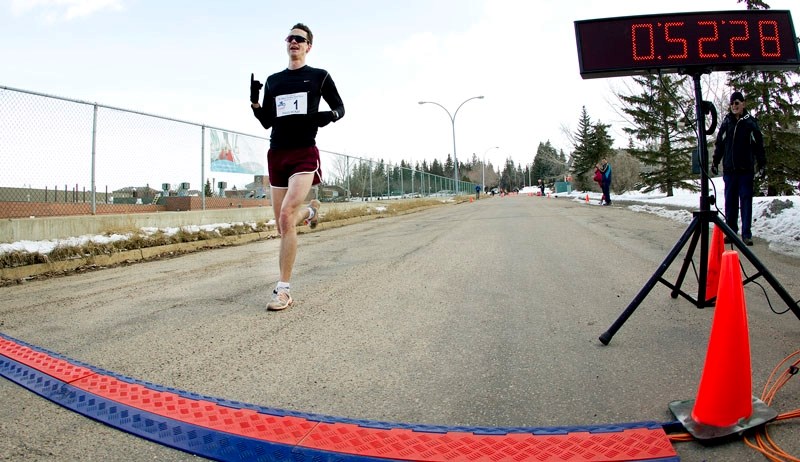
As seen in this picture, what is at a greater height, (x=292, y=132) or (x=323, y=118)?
(x=323, y=118)

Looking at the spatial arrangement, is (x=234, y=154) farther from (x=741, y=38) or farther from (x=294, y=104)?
(x=741, y=38)

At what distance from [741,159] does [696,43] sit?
4615 millimetres

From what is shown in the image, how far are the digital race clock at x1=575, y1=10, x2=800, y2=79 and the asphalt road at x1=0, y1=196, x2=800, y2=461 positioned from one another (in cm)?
169

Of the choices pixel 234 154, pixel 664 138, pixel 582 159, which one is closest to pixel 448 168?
pixel 582 159

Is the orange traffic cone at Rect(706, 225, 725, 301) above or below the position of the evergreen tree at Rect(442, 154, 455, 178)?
below

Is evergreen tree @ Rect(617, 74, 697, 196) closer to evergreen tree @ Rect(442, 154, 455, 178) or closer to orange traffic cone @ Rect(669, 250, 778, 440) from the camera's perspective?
orange traffic cone @ Rect(669, 250, 778, 440)

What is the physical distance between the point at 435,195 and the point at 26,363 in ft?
104

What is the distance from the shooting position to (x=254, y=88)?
12.3 ft

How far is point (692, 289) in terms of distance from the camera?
3.93 m

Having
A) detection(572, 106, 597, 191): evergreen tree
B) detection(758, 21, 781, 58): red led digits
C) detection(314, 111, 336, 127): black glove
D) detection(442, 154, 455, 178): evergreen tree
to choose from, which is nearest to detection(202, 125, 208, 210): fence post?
detection(314, 111, 336, 127): black glove

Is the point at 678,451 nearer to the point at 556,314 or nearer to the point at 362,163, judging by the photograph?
the point at 556,314

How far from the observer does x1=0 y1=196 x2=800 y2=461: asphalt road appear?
188cm

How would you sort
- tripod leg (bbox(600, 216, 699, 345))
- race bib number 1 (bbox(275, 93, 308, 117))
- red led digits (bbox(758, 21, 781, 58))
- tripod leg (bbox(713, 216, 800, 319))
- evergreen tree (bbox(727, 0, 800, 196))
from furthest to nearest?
1. evergreen tree (bbox(727, 0, 800, 196))
2. race bib number 1 (bbox(275, 93, 308, 117))
3. red led digits (bbox(758, 21, 781, 58))
4. tripod leg (bbox(600, 216, 699, 345))
5. tripod leg (bbox(713, 216, 800, 319))

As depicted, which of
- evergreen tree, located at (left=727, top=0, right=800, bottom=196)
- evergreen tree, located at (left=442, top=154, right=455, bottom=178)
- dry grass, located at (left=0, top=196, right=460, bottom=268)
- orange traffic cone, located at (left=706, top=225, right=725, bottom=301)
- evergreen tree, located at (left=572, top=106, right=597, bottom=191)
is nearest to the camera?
orange traffic cone, located at (left=706, top=225, right=725, bottom=301)
